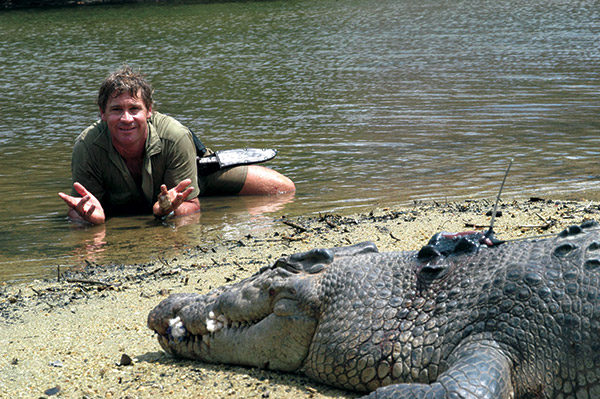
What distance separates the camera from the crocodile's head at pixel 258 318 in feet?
9.06

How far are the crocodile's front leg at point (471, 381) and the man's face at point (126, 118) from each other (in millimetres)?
4172

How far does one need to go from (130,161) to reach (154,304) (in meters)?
2.69

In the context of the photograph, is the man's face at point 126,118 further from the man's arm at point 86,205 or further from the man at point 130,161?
the man's arm at point 86,205

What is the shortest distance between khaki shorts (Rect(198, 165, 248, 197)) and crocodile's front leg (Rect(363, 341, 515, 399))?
5014 mm

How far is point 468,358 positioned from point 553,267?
469mm

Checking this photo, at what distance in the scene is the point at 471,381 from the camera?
7.48 ft

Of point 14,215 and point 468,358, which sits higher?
A: point 468,358

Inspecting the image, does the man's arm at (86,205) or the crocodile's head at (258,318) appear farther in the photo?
the man's arm at (86,205)

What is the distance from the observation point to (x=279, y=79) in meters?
14.9

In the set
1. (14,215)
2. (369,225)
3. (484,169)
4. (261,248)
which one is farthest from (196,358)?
(484,169)

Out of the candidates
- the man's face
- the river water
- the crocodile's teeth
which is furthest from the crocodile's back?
the man's face

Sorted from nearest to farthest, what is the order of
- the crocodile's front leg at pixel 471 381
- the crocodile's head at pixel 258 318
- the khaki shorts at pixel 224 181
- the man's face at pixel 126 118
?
the crocodile's front leg at pixel 471 381, the crocodile's head at pixel 258 318, the man's face at pixel 126 118, the khaki shorts at pixel 224 181

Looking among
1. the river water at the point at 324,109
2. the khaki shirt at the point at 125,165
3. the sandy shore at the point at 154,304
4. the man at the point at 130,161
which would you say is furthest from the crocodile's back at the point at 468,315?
the khaki shirt at the point at 125,165

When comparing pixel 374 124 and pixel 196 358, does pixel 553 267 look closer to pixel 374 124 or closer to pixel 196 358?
pixel 196 358
